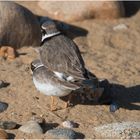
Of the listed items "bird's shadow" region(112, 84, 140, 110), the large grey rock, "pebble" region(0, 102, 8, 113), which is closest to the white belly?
"pebble" region(0, 102, 8, 113)

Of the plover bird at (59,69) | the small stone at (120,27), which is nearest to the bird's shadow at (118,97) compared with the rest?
the plover bird at (59,69)

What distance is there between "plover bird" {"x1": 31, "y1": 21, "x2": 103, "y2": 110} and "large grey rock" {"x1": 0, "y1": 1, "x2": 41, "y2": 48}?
1.95 metres

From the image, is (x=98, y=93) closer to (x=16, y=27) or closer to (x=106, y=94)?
(x=106, y=94)

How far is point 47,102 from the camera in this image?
7477 mm

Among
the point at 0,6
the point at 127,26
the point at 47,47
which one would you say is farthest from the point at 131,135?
the point at 127,26

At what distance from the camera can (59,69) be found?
6887mm

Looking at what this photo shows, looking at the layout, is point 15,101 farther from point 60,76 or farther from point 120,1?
point 120,1

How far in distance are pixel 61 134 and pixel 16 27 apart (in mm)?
3371

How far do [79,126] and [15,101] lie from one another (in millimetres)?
1052

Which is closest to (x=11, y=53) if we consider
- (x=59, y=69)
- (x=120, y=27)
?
(x=59, y=69)

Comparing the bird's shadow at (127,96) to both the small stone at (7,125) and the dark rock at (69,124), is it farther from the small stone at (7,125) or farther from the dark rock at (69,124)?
the small stone at (7,125)

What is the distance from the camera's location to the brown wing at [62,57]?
22.5 feet

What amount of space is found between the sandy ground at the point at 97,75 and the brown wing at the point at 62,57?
648mm

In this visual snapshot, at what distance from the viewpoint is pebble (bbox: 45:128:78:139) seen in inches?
251
